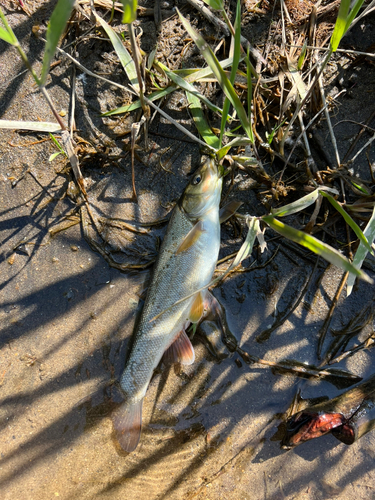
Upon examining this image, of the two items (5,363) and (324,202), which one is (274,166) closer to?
(324,202)

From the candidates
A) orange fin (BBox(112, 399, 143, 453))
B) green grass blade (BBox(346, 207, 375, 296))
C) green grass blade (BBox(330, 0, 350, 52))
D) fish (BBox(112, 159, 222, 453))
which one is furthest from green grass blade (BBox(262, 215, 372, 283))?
orange fin (BBox(112, 399, 143, 453))

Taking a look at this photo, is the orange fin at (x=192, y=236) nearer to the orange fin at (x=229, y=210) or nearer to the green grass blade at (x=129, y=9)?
the orange fin at (x=229, y=210)

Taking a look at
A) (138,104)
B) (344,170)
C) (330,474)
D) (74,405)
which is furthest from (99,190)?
(330,474)

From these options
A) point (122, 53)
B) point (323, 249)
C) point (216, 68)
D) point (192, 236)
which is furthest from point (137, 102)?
point (323, 249)

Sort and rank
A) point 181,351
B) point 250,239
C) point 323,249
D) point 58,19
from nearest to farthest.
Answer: point 58,19, point 323,249, point 250,239, point 181,351

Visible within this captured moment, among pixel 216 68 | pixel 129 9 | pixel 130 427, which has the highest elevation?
pixel 129 9

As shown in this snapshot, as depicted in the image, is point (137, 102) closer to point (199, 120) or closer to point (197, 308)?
point (199, 120)

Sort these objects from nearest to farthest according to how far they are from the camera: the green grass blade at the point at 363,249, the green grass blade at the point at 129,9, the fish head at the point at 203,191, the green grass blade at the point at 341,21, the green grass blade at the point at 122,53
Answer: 1. the green grass blade at the point at 129,9
2. the green grass blade at the point at 341,21
3. the green grass blade at the point at 363,249
4. the fish head at the point at 203,191
5. the green grass blade at the point at 122,53

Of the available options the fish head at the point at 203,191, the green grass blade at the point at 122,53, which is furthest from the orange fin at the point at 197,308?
the green grass blade at the point at 122,53

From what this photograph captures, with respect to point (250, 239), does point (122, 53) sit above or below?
above
